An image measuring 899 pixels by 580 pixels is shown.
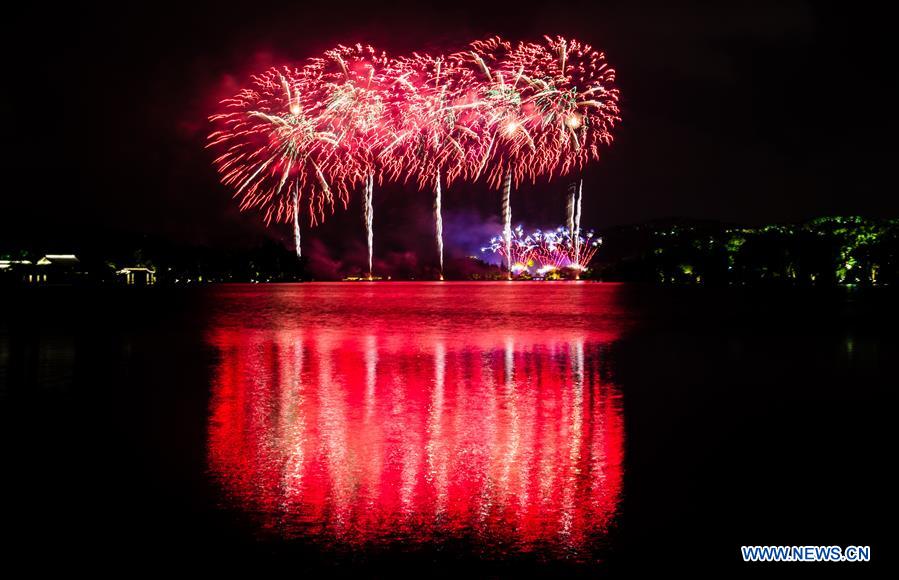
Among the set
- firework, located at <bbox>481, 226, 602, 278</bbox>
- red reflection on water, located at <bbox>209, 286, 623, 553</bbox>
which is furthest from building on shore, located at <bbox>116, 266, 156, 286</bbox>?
red reflection on water, located at <bbox>209, 286, 623, 553</bbox>

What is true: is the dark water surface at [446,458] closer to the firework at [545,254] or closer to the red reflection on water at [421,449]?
the red reflection on water at [421,449]

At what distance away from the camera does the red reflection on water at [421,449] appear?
7.31 metres

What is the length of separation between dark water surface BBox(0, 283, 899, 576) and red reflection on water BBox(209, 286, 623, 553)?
0.04m

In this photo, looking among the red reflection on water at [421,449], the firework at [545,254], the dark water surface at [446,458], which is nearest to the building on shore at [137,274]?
the firework at [545,254]

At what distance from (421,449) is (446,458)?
57 centimetres

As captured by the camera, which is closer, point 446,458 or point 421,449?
point 446,458

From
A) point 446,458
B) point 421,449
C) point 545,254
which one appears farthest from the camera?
point 545,254

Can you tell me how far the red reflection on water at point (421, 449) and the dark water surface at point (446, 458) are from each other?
0.13ft

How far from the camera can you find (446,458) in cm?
966

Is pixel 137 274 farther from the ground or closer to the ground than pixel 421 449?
farther from the ground

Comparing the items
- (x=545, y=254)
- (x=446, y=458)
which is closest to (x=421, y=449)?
(x=446, y=458)

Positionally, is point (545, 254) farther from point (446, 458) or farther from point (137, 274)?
point (446, 458)

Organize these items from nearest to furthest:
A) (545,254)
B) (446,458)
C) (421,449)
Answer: (446,458) → (421,449) → (545,254)

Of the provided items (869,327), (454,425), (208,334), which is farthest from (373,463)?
(869,327)
